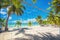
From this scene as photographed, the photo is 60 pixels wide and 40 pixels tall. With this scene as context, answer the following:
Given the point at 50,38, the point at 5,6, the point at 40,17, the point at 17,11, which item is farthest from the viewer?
the point at 40,17

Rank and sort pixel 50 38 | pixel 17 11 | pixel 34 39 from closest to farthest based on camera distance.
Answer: pixel 34 39 → pixel 50 38 → pixel 17 11

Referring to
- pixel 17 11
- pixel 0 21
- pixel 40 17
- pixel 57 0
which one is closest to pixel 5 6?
pixel 17 11

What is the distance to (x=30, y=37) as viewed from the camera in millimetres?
17172

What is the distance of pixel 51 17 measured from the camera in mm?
43562

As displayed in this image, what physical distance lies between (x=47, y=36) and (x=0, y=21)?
2833cm

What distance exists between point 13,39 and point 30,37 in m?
2.07

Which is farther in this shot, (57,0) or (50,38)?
(57,0)

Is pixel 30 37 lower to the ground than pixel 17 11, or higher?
lower

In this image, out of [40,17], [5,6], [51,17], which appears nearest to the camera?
[5,6]

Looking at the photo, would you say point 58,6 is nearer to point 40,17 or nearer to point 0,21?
point 0,21

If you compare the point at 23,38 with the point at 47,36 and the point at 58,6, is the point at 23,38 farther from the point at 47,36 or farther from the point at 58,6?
the point at 58,6

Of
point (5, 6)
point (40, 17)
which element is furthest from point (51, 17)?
point (5, 6)

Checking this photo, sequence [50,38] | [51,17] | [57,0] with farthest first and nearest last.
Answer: [51,17]
[57,0]
[50,38]

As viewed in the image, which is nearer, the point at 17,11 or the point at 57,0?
the point at 57,0
